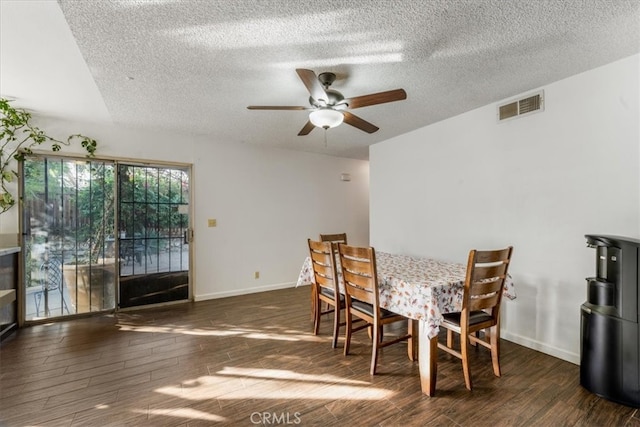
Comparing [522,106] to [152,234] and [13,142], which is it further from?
→ [13,142]

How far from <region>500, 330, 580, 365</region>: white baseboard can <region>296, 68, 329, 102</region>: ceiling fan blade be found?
290cm

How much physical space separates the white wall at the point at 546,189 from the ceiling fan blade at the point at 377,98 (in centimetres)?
152

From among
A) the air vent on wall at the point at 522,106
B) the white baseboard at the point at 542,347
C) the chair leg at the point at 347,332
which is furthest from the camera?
the air vent on wall at the point at 522,106

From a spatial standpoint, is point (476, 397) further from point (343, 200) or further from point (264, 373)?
point (343, 200)

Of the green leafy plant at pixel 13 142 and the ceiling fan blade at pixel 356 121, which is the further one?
the green leafy plant at pixel 13 142

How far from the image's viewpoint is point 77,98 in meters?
2.92

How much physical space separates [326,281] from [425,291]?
1127 mm

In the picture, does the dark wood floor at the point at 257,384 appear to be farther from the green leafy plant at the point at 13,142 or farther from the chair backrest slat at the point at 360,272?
the green leafy plant at the point at 13,142

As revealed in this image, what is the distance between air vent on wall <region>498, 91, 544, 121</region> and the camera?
2.64 meters

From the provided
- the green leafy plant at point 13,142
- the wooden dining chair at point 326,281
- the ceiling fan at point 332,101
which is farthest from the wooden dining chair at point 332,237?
the green leafy plant at point 13,142

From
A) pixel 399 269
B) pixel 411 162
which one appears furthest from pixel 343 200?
pixel 399 269

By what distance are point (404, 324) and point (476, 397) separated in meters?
1.33

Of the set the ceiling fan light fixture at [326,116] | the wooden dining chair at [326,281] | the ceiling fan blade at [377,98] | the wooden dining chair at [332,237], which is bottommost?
the wooden dining chair at [326,281]

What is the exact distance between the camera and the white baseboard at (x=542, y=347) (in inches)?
94.5
